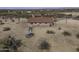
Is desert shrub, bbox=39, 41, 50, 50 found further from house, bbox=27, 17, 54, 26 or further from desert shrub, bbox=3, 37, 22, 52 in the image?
house, bbox=27, 17, 54, 26

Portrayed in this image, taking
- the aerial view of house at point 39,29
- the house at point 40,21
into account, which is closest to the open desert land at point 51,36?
the aerial view of house at point 39,29

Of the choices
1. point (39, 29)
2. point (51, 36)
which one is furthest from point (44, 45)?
point (39, 29)

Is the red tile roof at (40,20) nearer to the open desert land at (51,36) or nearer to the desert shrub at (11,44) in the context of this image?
the open desert land at (51,36)

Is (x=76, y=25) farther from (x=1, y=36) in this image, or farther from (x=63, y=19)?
(x=1, y=36)

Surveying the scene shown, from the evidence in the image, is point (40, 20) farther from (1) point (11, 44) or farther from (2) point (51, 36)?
(1) point (11, 44)

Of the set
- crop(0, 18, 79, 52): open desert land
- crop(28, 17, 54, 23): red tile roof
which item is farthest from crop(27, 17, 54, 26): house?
crop(0, 18, 79, 52): open desert land

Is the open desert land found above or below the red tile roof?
below
